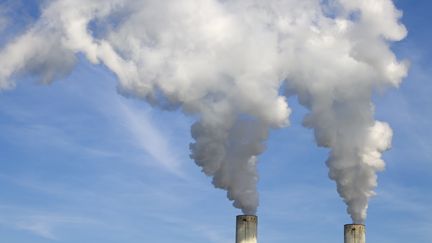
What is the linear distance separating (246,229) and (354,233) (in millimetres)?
4771

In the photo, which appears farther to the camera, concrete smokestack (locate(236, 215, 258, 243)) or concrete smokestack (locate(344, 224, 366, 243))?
concrete smokestack (locate(236, 215, 258, 243))

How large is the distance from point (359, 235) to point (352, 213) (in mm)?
1696

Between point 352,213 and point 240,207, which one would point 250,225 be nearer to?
point 240,207

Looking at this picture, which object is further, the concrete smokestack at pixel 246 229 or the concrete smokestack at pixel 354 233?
the concrete smokestack at pixel 246 229

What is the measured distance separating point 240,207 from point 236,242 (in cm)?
230

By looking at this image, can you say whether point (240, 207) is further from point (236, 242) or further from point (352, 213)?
point (352, 213)

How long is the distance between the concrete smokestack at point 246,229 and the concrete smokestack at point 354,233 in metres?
4.09

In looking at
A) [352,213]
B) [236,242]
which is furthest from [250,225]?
[352,213]

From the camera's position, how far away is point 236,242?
107 feet

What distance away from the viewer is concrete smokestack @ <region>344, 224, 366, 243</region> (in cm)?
3150

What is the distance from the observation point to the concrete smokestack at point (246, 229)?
32.6m

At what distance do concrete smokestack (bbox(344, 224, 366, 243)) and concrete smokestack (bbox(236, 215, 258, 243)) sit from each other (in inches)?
161

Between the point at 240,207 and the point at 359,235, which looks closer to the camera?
the point at 359,235

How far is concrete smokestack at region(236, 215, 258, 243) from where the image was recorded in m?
32.6
